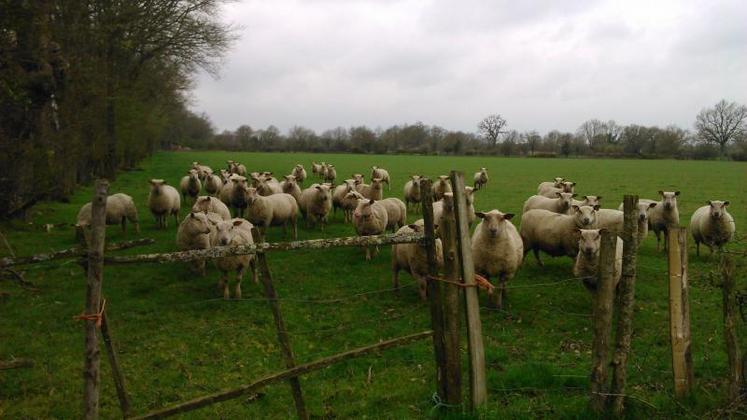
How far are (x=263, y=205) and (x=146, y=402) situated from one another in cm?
949

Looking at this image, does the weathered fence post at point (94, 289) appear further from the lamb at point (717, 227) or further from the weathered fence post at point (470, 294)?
the lamb at point (717, 227)

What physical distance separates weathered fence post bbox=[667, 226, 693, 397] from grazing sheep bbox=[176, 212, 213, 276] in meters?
9.10

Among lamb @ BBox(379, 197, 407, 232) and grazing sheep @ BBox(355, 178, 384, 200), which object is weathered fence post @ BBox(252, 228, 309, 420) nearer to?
lamb @ BBox(379, 197, 407, 232)

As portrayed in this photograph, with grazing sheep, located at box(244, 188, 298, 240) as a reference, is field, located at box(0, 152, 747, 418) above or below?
below

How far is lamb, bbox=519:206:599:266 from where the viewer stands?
36.7 feet

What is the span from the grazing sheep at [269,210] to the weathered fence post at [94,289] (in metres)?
11.1

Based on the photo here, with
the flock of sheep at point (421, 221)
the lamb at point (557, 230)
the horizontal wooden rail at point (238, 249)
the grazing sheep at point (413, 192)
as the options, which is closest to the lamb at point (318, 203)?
the flock of sheep at point (421, 221)

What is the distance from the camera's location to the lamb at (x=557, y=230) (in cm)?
1119

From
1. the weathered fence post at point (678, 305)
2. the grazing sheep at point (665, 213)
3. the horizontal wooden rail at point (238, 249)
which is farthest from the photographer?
the grazing sheep at point (665, 213)

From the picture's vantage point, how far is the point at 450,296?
15.4 ft

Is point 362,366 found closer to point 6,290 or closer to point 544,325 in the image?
point 544,325

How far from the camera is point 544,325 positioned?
8.45m

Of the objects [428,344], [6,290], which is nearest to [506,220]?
[428,344]

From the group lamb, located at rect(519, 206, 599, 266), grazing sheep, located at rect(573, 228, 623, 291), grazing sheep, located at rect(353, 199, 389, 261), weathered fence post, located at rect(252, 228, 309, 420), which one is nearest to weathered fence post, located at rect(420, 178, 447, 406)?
weathered fence post, located at rect(252, 228, 309, 420)
